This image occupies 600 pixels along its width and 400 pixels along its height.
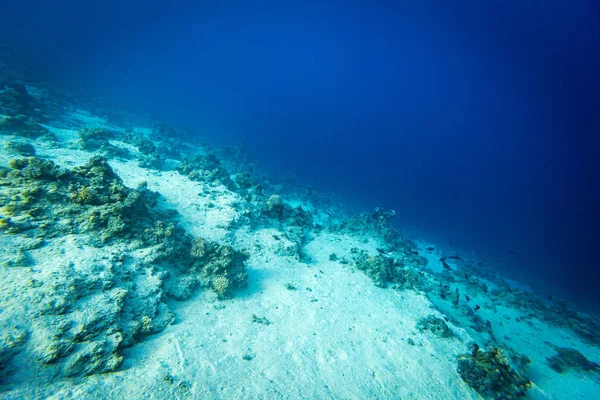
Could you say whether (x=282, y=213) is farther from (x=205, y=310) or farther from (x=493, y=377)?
(x=493, y=377)

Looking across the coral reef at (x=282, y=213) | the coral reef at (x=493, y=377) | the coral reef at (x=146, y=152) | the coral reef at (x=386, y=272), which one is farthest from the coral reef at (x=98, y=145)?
the coral reef at (x=493, y=377)

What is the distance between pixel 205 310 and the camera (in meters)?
7.53

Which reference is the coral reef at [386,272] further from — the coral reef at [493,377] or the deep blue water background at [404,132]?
the deep blue water background at [404,132]

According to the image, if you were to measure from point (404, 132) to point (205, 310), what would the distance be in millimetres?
223839

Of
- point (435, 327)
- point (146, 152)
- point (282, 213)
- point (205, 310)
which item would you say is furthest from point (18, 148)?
point (435, 327)

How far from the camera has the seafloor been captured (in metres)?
4.80

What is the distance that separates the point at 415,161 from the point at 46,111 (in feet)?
467

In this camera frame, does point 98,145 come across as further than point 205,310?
Yes

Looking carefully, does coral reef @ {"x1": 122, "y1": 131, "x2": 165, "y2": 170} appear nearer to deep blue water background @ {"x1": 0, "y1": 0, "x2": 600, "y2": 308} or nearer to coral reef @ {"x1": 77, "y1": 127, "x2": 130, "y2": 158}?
coral reef @ {"x1": 77, "y1": 127, "x2": 130, "y2": 158}

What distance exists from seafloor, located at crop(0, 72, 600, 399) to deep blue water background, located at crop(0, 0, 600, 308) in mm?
29025

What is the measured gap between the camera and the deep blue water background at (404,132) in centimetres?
5266

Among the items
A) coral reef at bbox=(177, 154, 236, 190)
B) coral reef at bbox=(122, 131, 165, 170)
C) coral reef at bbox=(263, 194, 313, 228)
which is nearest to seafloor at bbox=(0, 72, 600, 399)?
coral reef at bbox=(263, 194, 313, 228)

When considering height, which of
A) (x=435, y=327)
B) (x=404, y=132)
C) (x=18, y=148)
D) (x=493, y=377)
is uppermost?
(x=404, y=132)

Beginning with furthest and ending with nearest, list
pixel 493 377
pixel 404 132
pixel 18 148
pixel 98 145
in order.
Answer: pixel 404 132, pixel 98 145, pixel 18 148, pixel 493 377
